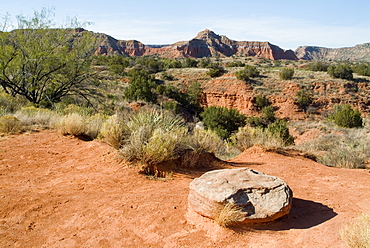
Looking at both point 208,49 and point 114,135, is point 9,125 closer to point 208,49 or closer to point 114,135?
point 114,135

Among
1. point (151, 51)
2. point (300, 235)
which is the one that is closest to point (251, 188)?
point (300, 235)

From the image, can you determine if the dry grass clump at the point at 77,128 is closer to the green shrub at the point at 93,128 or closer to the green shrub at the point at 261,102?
the green shrub at the point at 93,128

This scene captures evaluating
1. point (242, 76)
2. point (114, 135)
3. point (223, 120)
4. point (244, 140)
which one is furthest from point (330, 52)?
point (114, 135)

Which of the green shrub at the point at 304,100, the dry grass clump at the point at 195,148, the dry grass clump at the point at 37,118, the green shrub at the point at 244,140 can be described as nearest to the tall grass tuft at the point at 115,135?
the dry grass clump at the point at 195,148

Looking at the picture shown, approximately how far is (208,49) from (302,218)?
10344cm

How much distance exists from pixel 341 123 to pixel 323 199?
1627 centimetres

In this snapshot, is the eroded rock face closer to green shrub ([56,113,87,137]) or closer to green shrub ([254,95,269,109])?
green shrub ([56,113,87,137])

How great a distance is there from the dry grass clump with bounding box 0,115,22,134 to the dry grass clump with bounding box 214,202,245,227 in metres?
7.15

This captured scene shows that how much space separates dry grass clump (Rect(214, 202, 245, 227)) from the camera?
130 inches

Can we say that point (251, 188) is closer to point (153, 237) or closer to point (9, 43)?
point (153, 237)

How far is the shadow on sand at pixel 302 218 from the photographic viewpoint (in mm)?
3417

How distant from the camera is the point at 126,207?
152 inches

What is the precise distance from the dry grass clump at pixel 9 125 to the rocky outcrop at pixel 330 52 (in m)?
111

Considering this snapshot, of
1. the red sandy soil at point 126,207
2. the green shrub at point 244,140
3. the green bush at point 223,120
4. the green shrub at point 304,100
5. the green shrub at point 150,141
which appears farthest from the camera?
the green shrub at point 304,100
